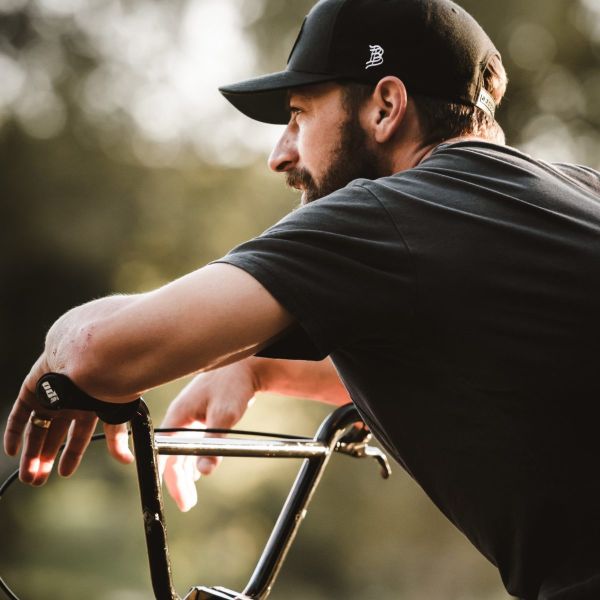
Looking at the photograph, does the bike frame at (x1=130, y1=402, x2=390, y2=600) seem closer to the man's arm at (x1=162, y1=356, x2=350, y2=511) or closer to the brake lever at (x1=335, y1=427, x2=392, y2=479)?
the brake lever at (x1=335, y1=427, x2=392, y2=479)

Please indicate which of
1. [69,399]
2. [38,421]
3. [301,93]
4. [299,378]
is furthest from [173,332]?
[299,378]

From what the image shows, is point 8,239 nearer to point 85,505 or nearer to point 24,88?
point 24,88

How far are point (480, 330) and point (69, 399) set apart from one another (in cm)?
61

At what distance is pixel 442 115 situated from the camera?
2.04m

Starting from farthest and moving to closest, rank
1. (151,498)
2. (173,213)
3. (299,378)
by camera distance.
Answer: (173,213) → (299,378) → (151,498)

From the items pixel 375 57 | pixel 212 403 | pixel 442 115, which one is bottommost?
pixel 212 403

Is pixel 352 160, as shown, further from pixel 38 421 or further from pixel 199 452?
pixel 38 421

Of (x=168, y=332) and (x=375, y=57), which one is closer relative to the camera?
(x=168, y=332)

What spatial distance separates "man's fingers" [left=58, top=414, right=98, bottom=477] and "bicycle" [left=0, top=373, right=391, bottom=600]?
0.35 ft

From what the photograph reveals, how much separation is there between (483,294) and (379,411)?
276 millimetres

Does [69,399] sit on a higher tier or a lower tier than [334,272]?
lower

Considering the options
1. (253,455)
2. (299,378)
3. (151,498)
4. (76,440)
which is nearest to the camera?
(151,498)

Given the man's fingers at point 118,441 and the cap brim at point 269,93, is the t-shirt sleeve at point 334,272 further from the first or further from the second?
A: the cap brim at point 269,93

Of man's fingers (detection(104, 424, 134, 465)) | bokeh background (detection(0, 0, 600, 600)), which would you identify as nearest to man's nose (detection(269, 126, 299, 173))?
man's fingers (detection(104, 424, 134, 465))
